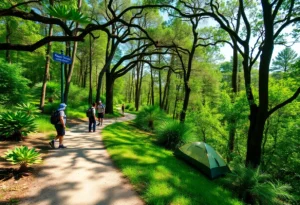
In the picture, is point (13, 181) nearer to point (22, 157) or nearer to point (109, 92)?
point (22, 157)

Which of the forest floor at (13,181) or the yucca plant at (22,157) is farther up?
the yucca plant at (22,157)

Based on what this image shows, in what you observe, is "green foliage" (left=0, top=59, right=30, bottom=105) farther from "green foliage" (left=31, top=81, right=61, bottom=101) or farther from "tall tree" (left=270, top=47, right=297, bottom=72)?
"tall tree" (left=270, top=47, right=297, bottom=72)

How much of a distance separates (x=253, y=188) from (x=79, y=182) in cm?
477

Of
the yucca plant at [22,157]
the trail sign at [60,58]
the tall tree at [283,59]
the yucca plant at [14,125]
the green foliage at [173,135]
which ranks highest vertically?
the tall tree at [283,59]

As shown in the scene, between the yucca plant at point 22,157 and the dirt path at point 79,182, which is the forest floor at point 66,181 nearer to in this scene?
the dirt path at point 79,182

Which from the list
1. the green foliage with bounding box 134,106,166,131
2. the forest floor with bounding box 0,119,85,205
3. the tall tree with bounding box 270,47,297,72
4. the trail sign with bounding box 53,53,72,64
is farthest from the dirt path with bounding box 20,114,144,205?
the tall tree with bounding box 270,47,297,72

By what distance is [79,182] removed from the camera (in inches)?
160

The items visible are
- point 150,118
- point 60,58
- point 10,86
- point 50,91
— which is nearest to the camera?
point 60,58

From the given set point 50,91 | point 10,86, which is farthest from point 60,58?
point 50,91

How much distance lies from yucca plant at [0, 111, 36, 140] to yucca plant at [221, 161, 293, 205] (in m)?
7.01

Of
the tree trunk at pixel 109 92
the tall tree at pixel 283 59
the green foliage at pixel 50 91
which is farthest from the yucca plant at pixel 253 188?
the tall tree at pixel 283 59

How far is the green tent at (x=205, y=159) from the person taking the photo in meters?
6.31

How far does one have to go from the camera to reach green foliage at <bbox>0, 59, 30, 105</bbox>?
970cm

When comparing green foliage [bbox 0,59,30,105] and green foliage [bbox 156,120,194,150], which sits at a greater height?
green foliage [bbox 0,59,30,105]
